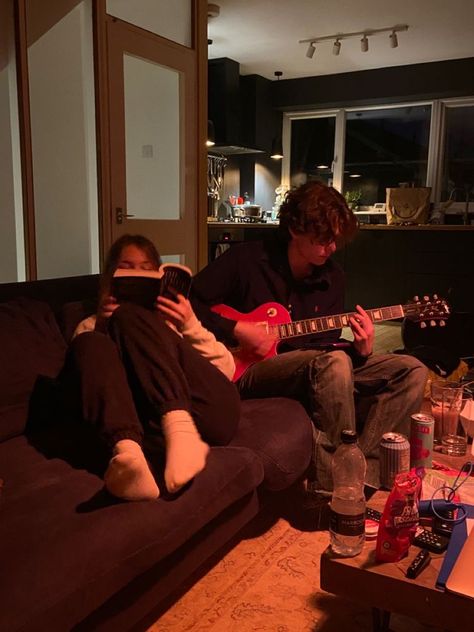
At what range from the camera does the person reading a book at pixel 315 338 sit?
6.19ft

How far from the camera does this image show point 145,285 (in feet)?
5.61

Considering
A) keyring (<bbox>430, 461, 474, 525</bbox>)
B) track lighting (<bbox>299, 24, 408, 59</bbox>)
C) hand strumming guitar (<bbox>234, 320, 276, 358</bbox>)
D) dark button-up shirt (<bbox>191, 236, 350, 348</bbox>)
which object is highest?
track lighting (<bbox>299, 24, 408, 59</bbox>)

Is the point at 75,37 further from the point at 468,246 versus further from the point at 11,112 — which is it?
the point at 468,246

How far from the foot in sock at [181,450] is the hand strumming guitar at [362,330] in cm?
78

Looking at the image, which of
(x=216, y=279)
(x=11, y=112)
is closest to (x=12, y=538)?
(x=216, y=279)

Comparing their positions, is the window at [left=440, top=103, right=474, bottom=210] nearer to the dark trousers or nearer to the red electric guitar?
the red electric guitar

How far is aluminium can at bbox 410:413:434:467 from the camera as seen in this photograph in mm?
1564

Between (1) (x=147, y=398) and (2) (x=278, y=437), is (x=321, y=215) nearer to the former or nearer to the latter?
(2) (x=278, y=437)

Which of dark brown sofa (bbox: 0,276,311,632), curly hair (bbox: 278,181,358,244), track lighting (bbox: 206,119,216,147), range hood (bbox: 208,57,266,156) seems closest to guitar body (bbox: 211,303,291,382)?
dark brown sofa (bbox: 0,276,311,632)

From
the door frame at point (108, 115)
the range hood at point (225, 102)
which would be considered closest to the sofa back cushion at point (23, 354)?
the door frame at point (108, 115)

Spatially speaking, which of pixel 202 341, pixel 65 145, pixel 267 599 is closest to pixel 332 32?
pixel 65 145

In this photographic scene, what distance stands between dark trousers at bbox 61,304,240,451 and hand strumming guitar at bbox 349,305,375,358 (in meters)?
0.57

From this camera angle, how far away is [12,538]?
1108mm

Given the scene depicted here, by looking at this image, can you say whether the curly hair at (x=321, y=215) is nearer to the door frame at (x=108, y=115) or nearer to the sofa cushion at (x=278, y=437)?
the sofa cushion at (x=278, y=437)
